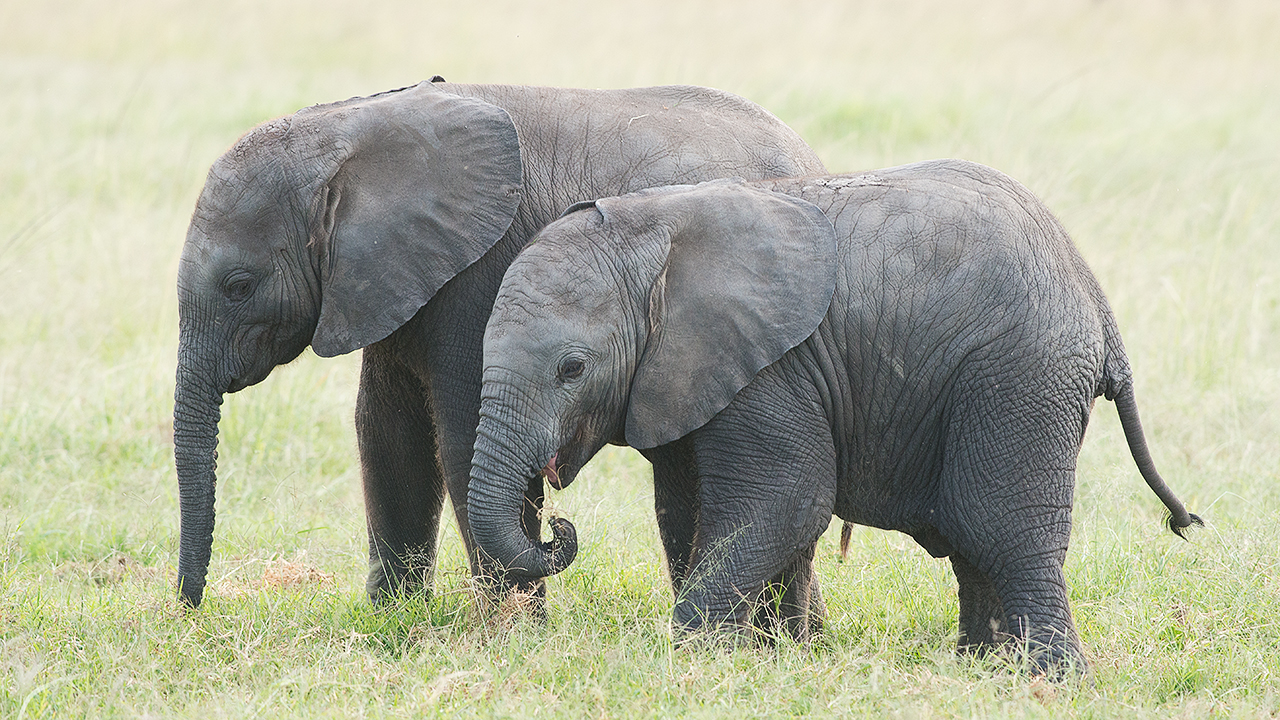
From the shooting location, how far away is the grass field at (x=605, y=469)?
14.3 ft

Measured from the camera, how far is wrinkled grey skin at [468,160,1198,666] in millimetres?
4293

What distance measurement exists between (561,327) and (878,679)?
1.41 m

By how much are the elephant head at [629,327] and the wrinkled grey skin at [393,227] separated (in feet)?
1.09

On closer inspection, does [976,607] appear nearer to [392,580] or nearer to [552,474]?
[552,474]

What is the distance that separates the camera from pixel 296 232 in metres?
4.63

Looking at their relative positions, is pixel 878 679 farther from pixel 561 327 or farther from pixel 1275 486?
pixel 1275 486

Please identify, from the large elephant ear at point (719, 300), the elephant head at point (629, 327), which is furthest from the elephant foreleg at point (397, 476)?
the large elephant ear at point (719, 300)

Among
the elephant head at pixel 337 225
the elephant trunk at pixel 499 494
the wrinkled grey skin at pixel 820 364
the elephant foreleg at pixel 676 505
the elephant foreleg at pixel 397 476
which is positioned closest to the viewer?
the elephant trunk at pixel 499 494

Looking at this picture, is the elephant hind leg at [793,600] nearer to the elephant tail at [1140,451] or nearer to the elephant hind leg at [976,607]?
the elephant hind leg at [976,607]

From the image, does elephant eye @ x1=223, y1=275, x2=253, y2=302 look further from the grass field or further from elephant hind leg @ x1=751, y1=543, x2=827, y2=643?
elephant hind leg @ x1=751, y1=543, x2=827, y2=643

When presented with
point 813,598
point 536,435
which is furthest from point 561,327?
point 813,598

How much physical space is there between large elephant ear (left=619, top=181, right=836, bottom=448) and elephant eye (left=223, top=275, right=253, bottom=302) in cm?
118

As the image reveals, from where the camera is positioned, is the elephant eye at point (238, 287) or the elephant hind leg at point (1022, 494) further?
the elephant eye at point (238, 287)

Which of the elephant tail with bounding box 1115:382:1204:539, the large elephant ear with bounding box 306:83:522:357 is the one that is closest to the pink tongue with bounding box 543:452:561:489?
the large elephant ear with bounding box 306:83:522:357
